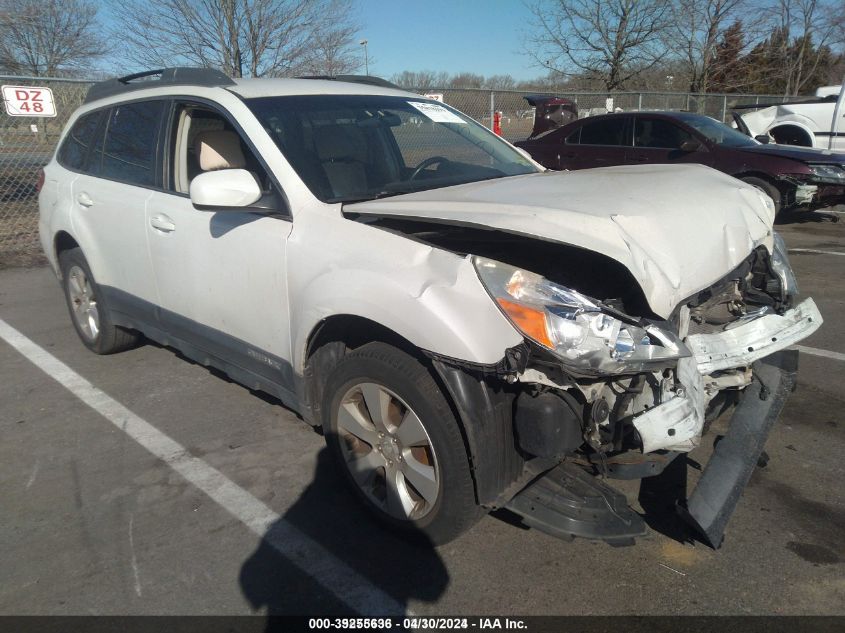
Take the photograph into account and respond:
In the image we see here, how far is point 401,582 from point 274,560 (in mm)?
554

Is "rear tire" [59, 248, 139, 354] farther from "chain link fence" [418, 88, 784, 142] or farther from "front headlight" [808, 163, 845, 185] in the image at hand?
"front headlight" [808, 163, 845, 185]

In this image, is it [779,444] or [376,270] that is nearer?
[376,270]

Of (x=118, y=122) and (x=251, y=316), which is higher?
(x=118, y=122)

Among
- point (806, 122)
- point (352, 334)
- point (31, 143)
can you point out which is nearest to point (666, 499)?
point (352, 334)

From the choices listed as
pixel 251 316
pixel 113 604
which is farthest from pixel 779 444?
pixel 113 604

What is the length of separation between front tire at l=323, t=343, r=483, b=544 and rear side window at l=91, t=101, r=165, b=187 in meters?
2.07

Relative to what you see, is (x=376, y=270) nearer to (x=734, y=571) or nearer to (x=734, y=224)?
(x=734, y=224)

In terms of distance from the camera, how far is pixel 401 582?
2.59m

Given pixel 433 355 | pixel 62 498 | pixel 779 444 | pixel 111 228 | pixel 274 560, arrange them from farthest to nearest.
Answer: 1. pixel 111 228
2. pixel 779 444
3. pixel 62 498
4. pixel 274 560
5. pixel 433 355

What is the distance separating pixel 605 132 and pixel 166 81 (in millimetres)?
7697

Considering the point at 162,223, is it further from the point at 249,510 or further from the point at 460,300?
the point at 460,300

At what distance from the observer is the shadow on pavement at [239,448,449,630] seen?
98.8 inches

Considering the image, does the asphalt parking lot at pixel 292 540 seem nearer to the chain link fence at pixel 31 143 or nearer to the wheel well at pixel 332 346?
the wheel well at pixel 332 346

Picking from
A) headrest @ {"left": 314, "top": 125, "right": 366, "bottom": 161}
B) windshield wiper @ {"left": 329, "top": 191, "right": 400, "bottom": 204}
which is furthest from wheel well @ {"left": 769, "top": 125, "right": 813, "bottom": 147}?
windshield wiper @ {"left": 329, "top": 191, "right": 400, "bottom": 204}
